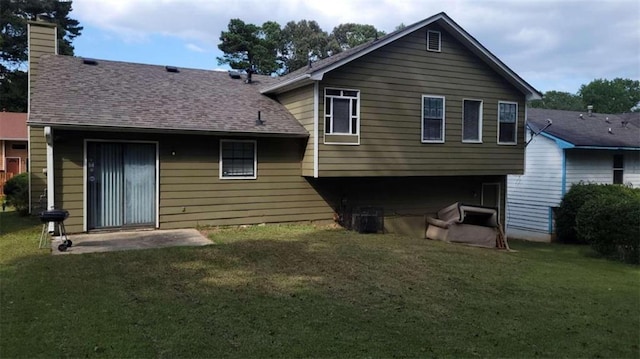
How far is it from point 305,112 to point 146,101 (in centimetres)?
384

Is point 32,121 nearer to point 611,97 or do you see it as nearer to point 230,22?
point 230,22

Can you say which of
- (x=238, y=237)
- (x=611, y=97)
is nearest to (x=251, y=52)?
(x=238, y=237)

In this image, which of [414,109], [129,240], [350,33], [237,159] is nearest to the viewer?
[129,240]

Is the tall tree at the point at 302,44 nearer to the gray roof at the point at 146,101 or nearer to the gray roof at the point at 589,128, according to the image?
the gray roof at the point at 589,128

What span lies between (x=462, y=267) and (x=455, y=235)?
4.69 metres

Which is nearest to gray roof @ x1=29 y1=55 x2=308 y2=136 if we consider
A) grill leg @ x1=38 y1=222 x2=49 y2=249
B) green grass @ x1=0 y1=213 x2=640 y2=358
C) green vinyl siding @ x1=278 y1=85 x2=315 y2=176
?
green vinyl siding @ x1=278 y1=85 x2=315 y2=176

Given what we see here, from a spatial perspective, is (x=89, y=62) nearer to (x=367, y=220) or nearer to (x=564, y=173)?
(x=367, y=220)

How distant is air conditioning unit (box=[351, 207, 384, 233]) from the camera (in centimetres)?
1220

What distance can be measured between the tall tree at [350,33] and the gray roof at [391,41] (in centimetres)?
3751

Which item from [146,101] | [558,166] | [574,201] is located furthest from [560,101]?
[146,101]

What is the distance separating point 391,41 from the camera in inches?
491

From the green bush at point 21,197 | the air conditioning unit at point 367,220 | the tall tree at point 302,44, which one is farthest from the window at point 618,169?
the tall tree at point 302,44

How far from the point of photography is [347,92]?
12070mm

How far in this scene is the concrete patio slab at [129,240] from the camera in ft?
27.9
